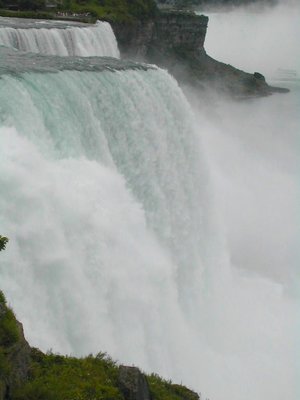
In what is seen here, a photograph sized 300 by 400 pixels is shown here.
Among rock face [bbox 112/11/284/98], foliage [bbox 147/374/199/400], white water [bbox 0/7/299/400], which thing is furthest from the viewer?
rock face [bbox 112/11/284/98]

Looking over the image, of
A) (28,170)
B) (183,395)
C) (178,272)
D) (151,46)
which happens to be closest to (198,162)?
(178,272)

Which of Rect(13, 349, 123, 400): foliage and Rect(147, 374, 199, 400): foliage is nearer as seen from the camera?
Rect(13, 349, 123, 400): foliage

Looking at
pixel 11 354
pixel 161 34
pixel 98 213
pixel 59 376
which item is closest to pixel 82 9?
pixel 161 34

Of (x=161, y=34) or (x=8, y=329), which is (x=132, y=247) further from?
(x=161, y=34)

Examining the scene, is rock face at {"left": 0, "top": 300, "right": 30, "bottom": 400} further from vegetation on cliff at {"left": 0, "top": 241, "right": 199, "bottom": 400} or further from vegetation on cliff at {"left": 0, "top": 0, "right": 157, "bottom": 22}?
vegetation on cliff at {"left": 0, "top": 0, "right": 157, "bottom": 22}

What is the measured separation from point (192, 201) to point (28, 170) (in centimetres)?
945

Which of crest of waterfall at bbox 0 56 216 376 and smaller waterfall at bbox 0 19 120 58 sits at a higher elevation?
smaller waterfall at bbox 0 19 120 58

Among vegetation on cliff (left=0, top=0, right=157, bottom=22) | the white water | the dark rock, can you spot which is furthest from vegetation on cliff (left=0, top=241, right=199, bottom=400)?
vegetation on cliff (left=0, top=0, right=157, bottom=22)

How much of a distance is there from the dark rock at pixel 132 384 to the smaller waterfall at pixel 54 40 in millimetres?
18221

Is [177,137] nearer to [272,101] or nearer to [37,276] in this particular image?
[37,276]

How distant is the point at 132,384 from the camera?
8164 mm

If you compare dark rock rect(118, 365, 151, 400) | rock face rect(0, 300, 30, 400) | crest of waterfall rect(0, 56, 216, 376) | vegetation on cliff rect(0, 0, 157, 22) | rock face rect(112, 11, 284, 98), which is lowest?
rock face rect(0, 300, 30, 400)

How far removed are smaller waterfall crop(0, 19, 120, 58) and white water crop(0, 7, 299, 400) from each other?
7.64 meters

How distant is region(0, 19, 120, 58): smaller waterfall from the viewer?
24.8 metres
